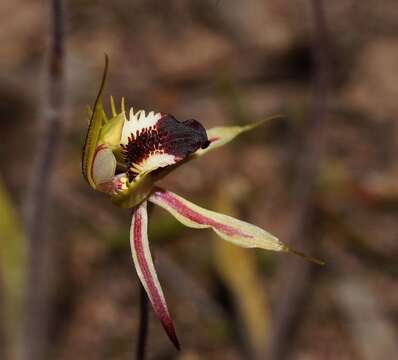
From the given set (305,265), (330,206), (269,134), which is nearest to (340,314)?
(305,265)

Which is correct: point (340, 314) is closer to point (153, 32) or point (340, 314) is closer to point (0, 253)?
point (0, 253)

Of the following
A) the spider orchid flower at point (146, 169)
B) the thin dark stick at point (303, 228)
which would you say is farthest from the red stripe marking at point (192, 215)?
the thin dark stick at point (303, 228)

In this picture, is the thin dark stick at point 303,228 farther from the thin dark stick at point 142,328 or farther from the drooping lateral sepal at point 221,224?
the thin dark stick at point 142,328

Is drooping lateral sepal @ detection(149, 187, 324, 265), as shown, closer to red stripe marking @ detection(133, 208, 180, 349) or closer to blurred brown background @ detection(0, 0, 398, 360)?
red stripe marking @ detection(133, 208, 180, 349)

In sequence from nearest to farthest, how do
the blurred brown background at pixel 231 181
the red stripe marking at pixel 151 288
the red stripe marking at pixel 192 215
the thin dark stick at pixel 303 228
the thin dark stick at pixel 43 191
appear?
the red stripe marking at pixel 151 288, the red stripe marking at pixel 192 215, the thin dark stick at pixel 43 191, the thin dark stick at pixel 303 228, the blurred brown background at pixel 231 181

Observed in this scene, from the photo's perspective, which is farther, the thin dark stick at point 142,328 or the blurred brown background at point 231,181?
the blurred brown background at point 231,181

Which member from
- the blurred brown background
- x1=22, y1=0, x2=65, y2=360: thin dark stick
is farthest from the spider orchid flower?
the blurred brown background
